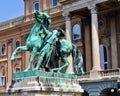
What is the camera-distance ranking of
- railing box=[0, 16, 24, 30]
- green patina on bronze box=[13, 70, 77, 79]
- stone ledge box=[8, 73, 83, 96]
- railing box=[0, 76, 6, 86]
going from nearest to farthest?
stone ledge box=[8, 73, 83, 96]
green patina on bronze box=[13, 70, 77, 79]
railing box=[0, 16, 24, 30]
railing box=[0, 76, 6, 86]

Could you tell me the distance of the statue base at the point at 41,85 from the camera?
10.8m

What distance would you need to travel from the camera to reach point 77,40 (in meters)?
37.2

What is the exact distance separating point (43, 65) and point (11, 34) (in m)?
35.3

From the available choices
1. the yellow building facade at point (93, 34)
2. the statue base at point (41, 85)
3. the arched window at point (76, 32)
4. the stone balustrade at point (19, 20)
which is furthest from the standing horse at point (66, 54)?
the stone balustrade at point (19, 20)

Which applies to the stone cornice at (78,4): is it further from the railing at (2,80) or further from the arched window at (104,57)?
the railing at (2,80)

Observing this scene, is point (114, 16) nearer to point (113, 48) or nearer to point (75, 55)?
point (113, 48)

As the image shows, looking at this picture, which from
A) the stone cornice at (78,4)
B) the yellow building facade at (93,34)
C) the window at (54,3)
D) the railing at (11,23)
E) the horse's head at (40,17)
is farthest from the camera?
the railing at (11,23)

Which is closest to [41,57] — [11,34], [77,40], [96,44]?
[96,44]

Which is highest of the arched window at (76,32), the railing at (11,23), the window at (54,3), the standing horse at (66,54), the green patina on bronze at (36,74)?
the window at (54,3)

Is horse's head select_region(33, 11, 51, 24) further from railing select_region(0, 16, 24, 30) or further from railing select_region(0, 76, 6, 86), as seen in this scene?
railing select_region(0, 76, 6, 86)

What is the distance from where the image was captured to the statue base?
10836 millimetres

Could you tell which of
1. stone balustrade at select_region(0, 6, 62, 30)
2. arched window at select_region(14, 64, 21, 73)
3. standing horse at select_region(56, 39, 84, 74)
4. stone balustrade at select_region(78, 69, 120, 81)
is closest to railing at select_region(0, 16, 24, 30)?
stone balustrade at select_region(0, 6, 62, 30)

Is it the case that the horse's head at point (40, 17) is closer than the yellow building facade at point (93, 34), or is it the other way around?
the horse's head at point (40, 17)

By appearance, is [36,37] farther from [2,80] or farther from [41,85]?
[2,80]
